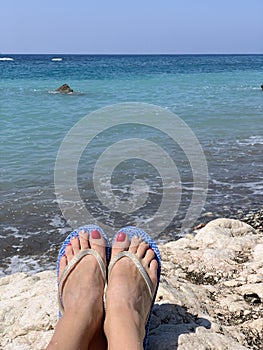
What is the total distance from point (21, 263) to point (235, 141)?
704 centimetres

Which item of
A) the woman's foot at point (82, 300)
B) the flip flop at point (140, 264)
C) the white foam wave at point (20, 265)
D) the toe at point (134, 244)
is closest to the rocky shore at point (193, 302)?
the flip flop at point (140, 264)

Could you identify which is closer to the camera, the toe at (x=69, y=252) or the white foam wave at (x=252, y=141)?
the toe at (x=69, y=252)

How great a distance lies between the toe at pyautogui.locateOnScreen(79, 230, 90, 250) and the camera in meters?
2.84

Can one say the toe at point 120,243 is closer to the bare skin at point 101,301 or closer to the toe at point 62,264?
the bare skin at point 101,301

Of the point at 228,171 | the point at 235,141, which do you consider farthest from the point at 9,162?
the point at 235,141

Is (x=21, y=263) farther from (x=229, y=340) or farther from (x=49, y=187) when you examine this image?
(x=229, y=340)

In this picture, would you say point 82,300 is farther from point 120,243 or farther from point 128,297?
point 120,243

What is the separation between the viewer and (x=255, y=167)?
8.33 m

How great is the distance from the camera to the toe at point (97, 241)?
281cm

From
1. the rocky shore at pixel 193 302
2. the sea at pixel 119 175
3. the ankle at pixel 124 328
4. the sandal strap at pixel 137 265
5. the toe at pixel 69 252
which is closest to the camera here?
the ankle at pixel 124 328

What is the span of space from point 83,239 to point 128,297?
0.63m

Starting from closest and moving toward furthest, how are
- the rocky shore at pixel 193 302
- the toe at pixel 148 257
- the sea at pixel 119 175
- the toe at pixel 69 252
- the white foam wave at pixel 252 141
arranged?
the rocky shore at pixel 193 302 < the toe at pixel 148 257 < the toe at pixel 69 252 < the sea at pixel 119 175 < the white foam wave at pixel 252 141

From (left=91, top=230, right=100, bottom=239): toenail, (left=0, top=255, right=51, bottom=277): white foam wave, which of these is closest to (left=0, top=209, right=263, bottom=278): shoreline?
(left=0, top=255, right=51, bottom=277): white foam wave

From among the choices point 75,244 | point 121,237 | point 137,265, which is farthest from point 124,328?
point 75,244
